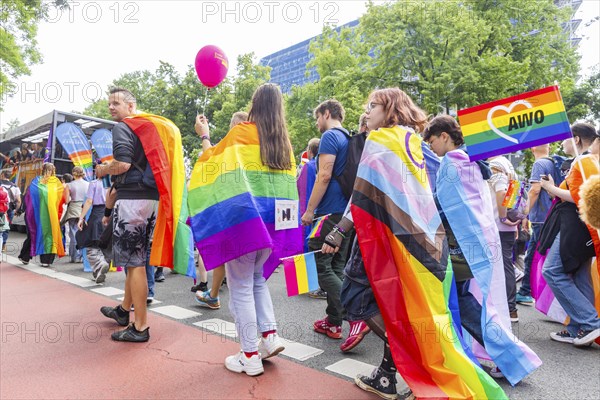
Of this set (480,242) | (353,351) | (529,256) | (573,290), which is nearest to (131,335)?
(353,351)

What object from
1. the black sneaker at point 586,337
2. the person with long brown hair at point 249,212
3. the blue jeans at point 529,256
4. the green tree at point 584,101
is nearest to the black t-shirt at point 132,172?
the person with long brown hair at point 249,212

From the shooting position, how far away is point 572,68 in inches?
806

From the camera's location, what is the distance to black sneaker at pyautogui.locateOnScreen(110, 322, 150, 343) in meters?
3.72

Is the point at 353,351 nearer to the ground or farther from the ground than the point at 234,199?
nearer to the ground

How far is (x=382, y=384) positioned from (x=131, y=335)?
6.98 feet

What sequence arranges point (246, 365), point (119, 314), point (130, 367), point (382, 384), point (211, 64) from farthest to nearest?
point (211, 64) < point (119, 314) < point (130, 367) < point (246, 365) < point (382, 384)

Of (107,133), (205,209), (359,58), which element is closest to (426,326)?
(205,209)

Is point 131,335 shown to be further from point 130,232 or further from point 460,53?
point 460,53

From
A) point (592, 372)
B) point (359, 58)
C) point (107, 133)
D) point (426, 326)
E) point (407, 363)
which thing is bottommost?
point (592, 372)

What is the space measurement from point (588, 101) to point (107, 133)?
2119cm

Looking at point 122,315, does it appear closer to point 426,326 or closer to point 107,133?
point 426,326

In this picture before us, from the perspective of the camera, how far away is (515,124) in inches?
117

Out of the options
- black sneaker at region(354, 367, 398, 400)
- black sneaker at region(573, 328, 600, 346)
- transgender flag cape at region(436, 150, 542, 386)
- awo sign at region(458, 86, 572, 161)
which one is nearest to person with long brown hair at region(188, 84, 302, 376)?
black sneaker at region(354, 367, 398, 400)

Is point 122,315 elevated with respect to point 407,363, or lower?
elevated
